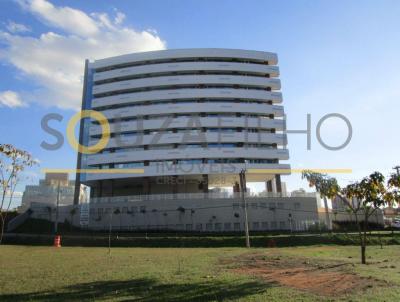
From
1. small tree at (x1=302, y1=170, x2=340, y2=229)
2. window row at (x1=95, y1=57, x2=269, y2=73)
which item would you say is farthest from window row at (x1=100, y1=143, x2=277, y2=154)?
small tree at (x1=302, y1=170, x2=340, y2=229)

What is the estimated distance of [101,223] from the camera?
5453cm

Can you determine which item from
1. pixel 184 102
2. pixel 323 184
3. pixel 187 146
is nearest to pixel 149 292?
pixel 323 184

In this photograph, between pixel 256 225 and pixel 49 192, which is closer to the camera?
pixel 256 225

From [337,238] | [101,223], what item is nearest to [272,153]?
[337,238]

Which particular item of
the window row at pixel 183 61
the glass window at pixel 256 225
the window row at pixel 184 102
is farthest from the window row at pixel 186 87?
the glass window at pixel 256 225

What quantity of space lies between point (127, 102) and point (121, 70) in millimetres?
6756

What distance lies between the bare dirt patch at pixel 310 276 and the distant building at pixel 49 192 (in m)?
50.4

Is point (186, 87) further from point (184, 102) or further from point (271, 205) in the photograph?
point (271, 205)

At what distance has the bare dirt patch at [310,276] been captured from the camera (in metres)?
10.5

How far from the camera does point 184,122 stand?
58.8 m

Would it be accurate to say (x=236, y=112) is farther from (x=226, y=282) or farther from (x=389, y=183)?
(x=226, y=282)

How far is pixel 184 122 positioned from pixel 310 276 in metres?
47.5

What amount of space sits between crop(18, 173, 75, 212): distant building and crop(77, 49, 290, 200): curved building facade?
394 inches

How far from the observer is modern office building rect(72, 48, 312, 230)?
57.1m
